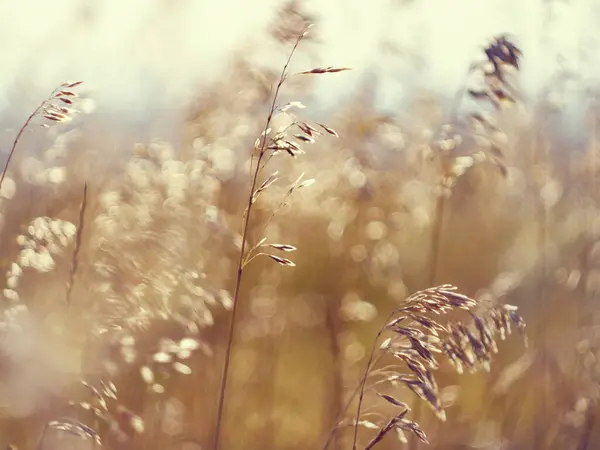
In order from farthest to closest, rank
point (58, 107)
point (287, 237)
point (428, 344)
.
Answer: point (287, 237)
point (58, 107)
point (428, 344)

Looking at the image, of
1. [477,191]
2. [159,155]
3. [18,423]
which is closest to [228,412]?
[18,423]

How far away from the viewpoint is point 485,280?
2.08m

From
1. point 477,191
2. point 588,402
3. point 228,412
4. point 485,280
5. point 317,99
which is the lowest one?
point 228,412

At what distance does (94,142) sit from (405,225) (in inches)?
35.0

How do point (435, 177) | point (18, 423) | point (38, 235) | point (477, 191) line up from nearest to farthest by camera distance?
point (38, 235), point (18, 423), point (435, 177), point (477, 191)

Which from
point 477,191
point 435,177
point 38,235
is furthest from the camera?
point 477,191

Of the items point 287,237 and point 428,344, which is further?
point 287,237

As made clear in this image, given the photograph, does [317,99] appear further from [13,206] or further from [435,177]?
[13,206]

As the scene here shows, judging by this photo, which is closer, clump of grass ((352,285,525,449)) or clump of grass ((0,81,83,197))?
clump of grass ((352,285,525,449))

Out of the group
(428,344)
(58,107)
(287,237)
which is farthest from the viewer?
(287,237)

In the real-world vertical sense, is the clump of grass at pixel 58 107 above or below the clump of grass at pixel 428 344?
above

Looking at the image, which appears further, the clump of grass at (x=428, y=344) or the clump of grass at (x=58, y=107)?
the clump of grass at (x=58, y=107)

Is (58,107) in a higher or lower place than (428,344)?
higher

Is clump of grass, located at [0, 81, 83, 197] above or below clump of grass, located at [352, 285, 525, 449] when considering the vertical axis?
Result: above
